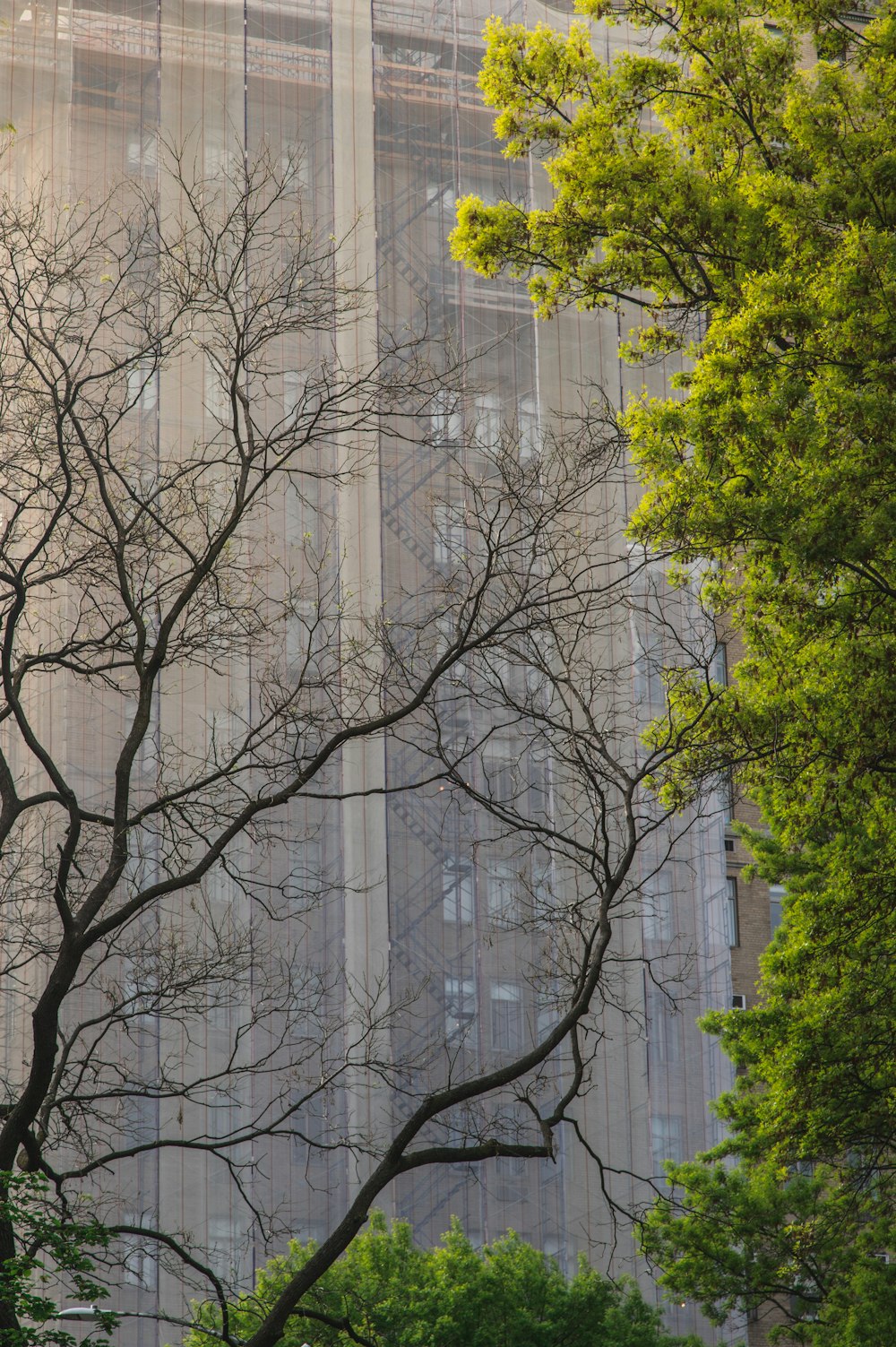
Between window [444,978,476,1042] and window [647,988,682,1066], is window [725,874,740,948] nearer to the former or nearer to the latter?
window [647,988,682,1066]

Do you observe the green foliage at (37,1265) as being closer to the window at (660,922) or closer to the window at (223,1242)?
the window at (223,1242)

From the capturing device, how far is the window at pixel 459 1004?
88.7 ft

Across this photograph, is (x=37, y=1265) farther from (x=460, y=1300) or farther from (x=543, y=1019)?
(x=543, y=1019)

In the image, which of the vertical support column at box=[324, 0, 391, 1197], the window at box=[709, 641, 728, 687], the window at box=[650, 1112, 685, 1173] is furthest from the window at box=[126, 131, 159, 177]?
the window at box=[650, 1112, 685, 1173]

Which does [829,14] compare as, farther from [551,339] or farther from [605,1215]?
[605,1215]

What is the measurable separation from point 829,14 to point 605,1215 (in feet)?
63.6

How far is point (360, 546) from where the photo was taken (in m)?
28.8

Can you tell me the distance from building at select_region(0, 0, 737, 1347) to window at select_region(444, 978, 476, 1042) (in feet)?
0.14

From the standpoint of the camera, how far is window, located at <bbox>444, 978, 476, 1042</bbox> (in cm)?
2704

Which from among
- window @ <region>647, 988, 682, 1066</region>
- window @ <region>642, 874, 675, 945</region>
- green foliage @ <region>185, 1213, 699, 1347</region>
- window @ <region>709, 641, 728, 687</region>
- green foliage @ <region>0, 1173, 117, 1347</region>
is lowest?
green foliage @ <region>185, 1213, 699, 1347</region>

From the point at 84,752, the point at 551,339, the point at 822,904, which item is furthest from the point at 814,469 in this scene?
the point at 551,339

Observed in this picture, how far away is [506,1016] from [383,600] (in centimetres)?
705

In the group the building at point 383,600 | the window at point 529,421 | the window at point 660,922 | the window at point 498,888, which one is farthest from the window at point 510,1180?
the window at point 529,421

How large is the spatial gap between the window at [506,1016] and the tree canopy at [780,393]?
34.6ft
